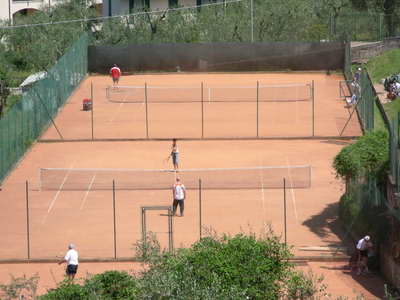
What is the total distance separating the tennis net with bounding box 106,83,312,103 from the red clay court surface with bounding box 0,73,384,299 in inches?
34.2

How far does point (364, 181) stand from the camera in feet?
128

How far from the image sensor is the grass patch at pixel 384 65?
66062mm

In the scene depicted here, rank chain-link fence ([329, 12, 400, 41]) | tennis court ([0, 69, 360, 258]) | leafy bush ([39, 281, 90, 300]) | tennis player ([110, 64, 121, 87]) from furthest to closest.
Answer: chain-link fence ([329, 12, 400, 41]) → tennis player ([110, 64, 121, 87]) → tennis court ([0, 69, 360, 258]) → leafy bush ([39, 281, 90, 300])

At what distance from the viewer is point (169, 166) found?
165 ft

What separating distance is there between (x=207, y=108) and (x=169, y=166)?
12.4 metres

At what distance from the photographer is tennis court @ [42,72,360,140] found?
189 feet

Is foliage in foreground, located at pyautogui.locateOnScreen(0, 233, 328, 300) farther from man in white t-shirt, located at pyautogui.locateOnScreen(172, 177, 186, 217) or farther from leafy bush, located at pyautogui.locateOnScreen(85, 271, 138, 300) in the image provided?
man in white t-shirt, located at pyautogui.locateOnScreen(172, 177, 186, 217)

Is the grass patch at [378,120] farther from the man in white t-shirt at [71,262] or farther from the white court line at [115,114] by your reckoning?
the man in white t-shirt at [71,262]

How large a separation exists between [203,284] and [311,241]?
11829 millimetres

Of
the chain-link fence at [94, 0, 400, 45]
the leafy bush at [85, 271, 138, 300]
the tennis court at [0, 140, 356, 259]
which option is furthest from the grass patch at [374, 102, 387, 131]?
the leafy bush at [85, 271, 138, 300]

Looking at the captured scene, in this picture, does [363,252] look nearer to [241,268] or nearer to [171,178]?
[241,268]

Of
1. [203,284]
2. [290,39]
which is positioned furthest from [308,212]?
[290,39]

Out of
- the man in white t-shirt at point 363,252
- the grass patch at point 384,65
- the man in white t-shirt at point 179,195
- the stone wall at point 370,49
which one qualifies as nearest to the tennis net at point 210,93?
the grass patch at point 384,65

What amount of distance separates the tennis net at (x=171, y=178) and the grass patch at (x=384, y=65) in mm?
18688
